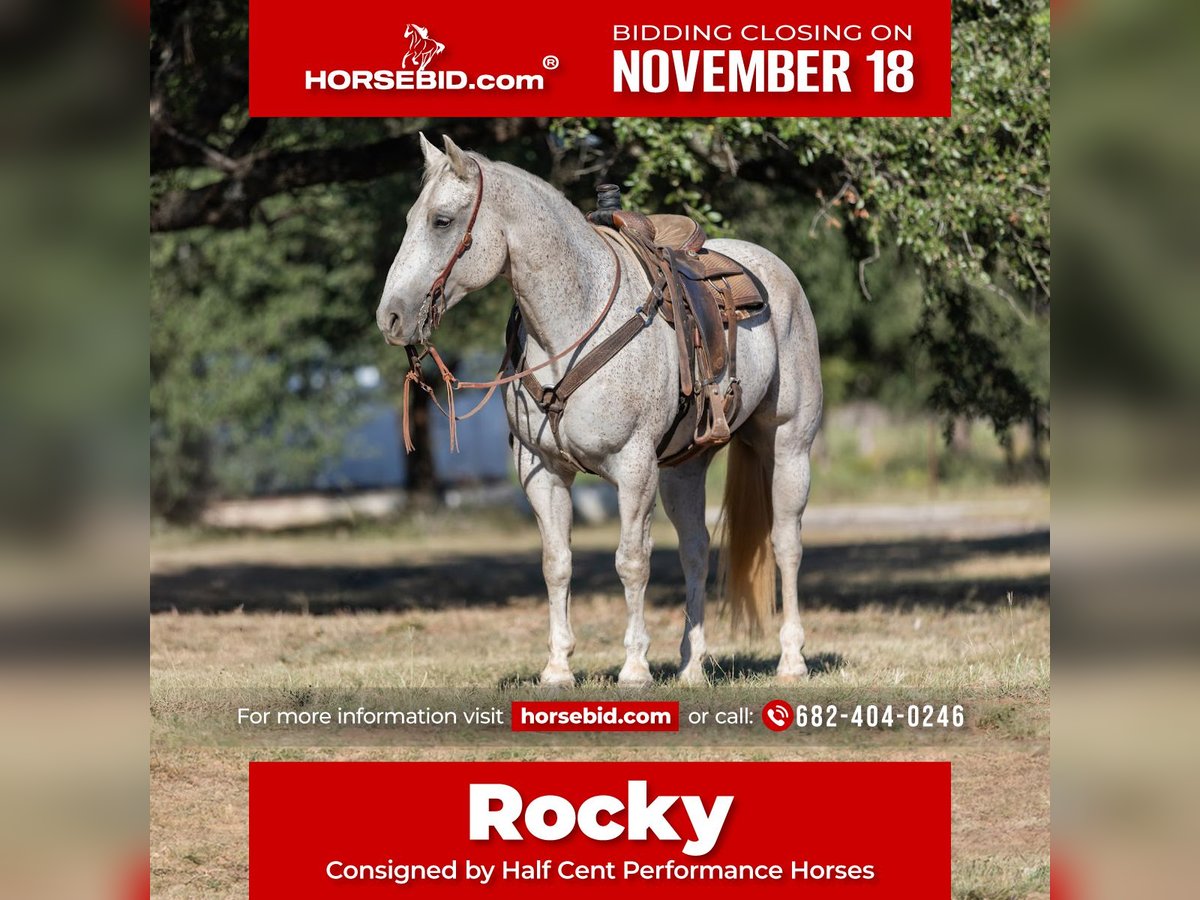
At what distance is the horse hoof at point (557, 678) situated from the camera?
7.01m

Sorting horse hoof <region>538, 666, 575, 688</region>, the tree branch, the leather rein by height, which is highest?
the tree branch

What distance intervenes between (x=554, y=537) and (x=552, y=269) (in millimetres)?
1329

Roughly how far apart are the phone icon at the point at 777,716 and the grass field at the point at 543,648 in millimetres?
131

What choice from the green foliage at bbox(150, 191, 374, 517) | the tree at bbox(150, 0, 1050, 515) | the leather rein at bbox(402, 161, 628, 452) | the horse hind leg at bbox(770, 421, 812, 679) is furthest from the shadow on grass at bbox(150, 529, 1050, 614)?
the leather rein at bbox(402, 161, 628, 452)

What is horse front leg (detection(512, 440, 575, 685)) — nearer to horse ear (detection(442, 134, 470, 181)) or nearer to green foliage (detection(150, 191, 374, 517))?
horse ear (detection(442, 134, 470, 181))

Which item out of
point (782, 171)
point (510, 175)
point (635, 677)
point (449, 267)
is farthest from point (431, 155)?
point (782, 171)

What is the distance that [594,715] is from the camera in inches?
244

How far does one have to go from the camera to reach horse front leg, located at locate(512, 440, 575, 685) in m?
7.07

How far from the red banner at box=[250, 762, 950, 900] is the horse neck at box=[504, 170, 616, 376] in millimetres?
2555
